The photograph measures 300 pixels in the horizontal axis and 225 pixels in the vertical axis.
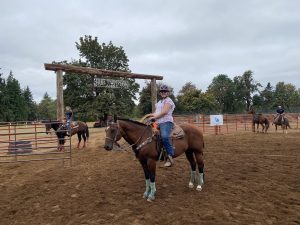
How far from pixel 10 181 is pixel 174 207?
223 inches

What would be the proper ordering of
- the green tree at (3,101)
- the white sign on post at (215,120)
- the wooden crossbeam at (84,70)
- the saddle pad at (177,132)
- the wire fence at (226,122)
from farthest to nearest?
1. the green tree at (3,101)
2. the wire fence at (226,122)
3. the white sign on post at (215,120)
4. the wooden crossbeam at (84,70)
5. the saddle pad at (177,132)

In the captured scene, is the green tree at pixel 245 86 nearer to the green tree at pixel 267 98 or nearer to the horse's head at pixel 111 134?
the green tree at pixel 267 98

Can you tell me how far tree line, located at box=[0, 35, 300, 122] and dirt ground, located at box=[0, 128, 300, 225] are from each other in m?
7.99

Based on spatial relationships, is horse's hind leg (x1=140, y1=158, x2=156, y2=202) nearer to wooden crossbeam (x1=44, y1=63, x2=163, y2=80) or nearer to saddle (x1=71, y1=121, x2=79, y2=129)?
wooden crossbeam (x1=44, y1=63, x2=163, y2=80)

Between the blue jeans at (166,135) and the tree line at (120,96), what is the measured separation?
10314mm

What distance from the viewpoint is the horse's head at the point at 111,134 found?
22.0ft

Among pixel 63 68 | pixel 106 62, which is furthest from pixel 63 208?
pixel 106 62

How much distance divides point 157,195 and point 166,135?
135 cm

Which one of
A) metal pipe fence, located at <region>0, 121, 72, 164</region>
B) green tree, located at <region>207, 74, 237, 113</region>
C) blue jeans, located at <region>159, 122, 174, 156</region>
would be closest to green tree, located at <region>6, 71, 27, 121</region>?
green tree, located at <region>207, 74, 237, 113</region>

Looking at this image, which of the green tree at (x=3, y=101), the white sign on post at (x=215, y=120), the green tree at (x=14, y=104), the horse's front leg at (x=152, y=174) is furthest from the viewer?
the green tree at (x=14, y=104)

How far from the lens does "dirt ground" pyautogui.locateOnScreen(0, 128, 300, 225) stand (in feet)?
19.3

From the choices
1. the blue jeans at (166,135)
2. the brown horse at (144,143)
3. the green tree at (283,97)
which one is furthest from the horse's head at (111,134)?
the green tree at (283,97)

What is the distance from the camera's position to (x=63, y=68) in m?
14.8

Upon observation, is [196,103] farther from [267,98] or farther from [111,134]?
[111,134]
